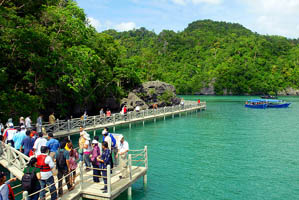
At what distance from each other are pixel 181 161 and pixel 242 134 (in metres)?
13.5

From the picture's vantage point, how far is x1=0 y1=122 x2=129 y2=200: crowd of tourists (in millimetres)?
7723

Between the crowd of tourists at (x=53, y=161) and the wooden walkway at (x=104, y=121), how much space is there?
8424 millimetres

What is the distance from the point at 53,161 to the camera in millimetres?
10852

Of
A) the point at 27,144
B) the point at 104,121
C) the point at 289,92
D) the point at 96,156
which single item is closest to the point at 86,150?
the point at 96,156

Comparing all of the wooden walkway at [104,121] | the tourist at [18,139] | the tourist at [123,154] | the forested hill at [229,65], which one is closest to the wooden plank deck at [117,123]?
the wooden walkway at [104,121]

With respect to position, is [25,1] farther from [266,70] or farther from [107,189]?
[266,70]

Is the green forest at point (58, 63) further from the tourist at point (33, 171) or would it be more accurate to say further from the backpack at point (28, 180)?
the backpack at point (28, 180)

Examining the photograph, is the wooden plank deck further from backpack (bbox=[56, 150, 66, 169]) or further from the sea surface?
backpack (bbox=[56, 150, 66, 169])

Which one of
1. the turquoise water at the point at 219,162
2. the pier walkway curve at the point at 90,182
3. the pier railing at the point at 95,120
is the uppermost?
the pier railing at the point at 95,120

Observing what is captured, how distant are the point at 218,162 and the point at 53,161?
38.6ft

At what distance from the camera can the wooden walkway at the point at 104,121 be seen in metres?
22.7

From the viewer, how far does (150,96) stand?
45.9m

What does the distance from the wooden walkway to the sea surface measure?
115 centimetres

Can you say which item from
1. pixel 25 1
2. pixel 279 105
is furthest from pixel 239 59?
pixel 25 1
